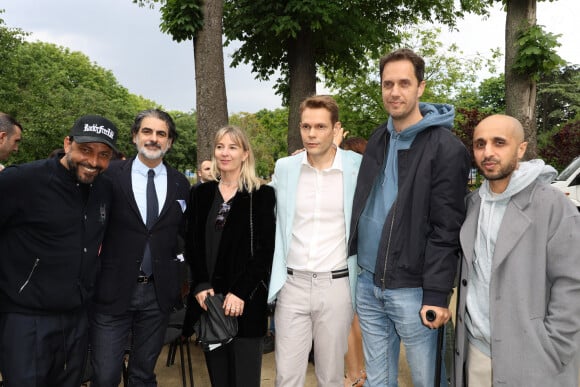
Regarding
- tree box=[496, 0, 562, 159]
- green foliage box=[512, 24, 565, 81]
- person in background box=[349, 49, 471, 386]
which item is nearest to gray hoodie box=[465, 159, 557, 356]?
person in background box=[349, 49, 471, 386]

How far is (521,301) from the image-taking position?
2406 millimetres

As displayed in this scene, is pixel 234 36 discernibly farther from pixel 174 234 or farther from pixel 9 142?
pixel 174 234

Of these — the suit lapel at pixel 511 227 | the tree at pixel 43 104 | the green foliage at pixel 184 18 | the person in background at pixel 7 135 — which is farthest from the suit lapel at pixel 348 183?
the tree at pixel 43 104

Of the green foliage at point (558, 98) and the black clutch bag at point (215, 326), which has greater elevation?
the green foliage at point (558, 98)

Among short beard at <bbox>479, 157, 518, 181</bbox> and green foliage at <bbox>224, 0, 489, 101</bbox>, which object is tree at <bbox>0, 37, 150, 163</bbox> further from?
short beard at <bbox>479, 157, 518, 181</bbox>

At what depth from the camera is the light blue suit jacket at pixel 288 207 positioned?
122 inches

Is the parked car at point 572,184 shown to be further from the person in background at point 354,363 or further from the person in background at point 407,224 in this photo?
→ the person in background at point 407,224

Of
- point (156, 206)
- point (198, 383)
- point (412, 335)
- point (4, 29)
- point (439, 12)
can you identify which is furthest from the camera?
point (4, 29)

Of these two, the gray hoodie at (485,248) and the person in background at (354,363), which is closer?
the gray hoodie at (485,248)

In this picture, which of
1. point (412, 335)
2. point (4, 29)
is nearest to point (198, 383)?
point (412, 335)

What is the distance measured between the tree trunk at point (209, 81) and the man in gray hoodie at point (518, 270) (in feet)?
18.9

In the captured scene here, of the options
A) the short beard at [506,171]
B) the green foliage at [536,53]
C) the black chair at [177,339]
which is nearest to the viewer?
the short beard at [506,171]

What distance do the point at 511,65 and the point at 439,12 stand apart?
20.4 feet

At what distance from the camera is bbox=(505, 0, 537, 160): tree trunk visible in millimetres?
9586
